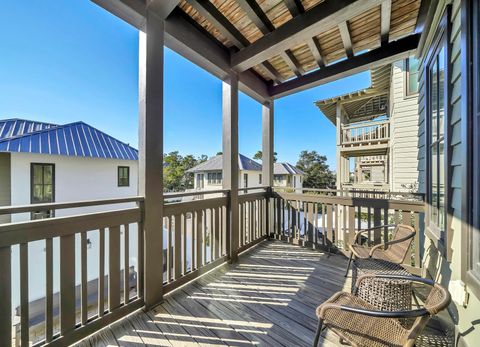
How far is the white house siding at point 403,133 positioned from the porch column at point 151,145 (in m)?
5.69

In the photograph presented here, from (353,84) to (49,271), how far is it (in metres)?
12.3

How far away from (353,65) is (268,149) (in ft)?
5.81

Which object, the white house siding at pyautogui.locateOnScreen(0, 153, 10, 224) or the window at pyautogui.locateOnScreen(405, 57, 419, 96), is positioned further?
the white house siding at pyautogui.locateOnScreen(0, 153, 10, 224)

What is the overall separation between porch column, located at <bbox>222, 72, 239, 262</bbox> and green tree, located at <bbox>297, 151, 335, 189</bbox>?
21430mm

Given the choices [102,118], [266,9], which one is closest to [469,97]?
[266,9]

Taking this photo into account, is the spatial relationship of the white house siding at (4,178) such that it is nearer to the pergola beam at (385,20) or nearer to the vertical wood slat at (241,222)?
the vertical wood slat at (241,222)

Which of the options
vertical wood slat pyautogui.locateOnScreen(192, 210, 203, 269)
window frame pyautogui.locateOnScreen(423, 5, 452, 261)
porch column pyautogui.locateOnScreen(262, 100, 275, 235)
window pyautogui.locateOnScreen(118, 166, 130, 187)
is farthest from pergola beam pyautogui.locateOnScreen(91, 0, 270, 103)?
window pyautogui.locateOnScreen(118, 166, 130, 187)

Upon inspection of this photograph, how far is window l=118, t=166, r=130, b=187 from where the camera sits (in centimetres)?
714

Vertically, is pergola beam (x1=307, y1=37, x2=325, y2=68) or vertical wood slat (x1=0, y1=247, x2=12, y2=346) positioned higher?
pergola beam (x1=307, y1=37, x2=325, y2=68)

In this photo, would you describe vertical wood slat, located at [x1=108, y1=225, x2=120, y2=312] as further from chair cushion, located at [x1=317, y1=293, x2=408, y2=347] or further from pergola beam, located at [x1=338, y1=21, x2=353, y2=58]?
pergola beam, located at [x1=338, y1=21, x2=353, y2=58]

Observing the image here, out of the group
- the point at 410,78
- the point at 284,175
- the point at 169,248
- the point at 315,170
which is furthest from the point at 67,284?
the point at 315,170

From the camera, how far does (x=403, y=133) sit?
514cm

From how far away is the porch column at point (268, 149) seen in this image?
148 inches

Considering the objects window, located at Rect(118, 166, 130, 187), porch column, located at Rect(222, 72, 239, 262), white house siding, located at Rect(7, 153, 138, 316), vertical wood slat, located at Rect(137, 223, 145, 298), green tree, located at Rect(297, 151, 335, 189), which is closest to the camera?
vertical wood slat, located at Rect(137, 223, 145, 298)
